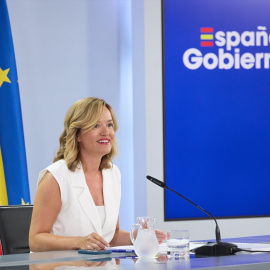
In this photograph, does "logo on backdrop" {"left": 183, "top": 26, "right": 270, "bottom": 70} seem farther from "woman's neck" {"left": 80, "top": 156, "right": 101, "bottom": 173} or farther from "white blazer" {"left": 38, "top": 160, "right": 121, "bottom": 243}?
"white blazer" {"left": 38, "top": 160, "right": 121, "bottom": 243}

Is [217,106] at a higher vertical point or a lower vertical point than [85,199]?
higher

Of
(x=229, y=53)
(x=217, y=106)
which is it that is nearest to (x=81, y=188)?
(x=217, y=106)

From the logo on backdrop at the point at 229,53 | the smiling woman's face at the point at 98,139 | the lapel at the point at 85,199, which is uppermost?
the logo on backdrop at the point at 229,53

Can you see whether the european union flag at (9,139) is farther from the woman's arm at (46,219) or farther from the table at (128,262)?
the table at (128,262)

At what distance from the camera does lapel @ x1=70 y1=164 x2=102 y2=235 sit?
2826mm

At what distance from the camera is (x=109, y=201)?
9.76 ft

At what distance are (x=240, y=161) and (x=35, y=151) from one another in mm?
1652

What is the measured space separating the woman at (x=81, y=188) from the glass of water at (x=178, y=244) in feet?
1.17

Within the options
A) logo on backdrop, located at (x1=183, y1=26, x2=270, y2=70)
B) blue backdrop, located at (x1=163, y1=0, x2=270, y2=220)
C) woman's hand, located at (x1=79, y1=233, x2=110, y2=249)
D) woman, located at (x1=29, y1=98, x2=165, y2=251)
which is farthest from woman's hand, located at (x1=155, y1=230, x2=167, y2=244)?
logo on backdrop, located at (x1=183, y1=26, x2=270, y2=70)

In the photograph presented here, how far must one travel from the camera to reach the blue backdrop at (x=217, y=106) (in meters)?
4.85

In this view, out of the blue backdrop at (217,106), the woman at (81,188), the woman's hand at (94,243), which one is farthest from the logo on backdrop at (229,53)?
the woman's hand at (94,243)

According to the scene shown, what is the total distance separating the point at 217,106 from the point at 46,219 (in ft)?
8.10

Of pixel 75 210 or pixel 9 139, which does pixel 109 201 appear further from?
pixel 9 139

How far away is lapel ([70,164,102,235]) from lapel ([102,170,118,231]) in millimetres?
76
